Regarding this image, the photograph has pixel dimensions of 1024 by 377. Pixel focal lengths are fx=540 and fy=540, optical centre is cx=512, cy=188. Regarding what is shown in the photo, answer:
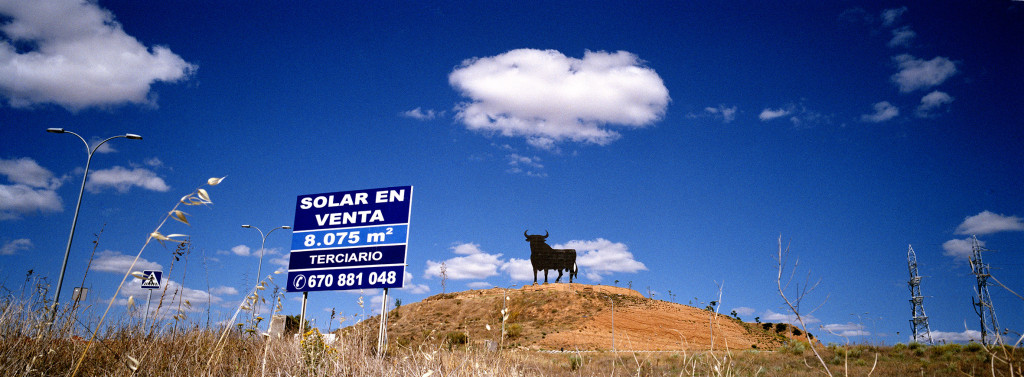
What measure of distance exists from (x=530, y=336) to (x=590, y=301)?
1242 cm

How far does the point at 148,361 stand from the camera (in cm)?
662

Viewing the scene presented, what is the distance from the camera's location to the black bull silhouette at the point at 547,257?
178 ft

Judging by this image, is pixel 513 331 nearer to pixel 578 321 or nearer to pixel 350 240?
pixel 578 321

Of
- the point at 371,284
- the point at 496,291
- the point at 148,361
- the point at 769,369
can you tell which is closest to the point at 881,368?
the point at 769,369

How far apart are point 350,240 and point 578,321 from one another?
111 feet

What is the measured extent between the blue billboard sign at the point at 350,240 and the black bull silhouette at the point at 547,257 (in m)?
39.4

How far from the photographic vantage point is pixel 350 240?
14.7 m

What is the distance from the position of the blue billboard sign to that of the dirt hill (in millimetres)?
23949

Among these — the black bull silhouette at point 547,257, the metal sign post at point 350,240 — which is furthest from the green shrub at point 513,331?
the metal sign post at point 350,240

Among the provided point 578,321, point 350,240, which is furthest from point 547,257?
point 350,240

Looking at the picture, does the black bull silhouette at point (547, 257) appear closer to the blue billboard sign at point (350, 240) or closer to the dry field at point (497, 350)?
the dry field at point (497, 350)

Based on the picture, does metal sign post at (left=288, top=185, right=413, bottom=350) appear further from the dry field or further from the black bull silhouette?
the black bull silhouette

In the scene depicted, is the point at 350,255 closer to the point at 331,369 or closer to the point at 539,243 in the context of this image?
the point at 331,369

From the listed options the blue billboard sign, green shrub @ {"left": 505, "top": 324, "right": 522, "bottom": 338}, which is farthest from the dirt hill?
the blue billboard sign
